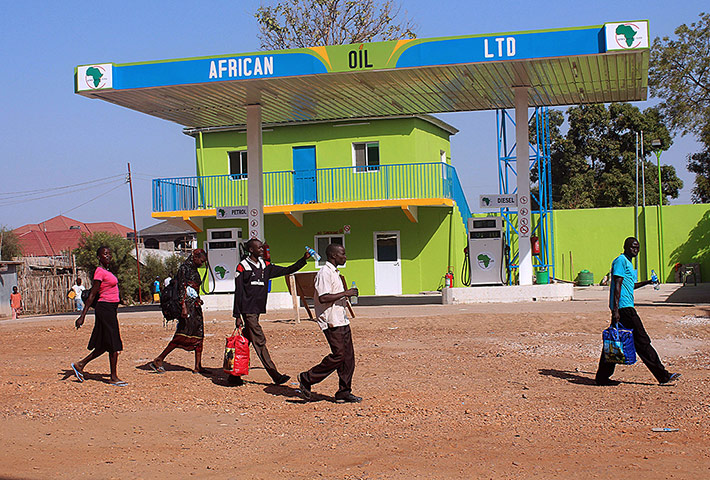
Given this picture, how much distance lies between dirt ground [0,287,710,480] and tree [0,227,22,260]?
144ft

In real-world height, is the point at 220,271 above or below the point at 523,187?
below

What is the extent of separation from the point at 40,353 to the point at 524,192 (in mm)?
12435

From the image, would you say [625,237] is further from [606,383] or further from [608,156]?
[606,383]

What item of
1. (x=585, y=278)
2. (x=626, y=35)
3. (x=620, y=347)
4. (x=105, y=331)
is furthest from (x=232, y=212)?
(x=620, y=347)

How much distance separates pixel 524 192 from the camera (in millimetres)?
20703

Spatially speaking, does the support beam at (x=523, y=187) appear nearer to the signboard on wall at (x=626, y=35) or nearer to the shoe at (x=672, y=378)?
the signboard on wall at (x=626, y=35)

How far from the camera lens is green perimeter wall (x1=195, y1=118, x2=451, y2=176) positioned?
2947 centimetres

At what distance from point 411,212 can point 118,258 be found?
890 inches

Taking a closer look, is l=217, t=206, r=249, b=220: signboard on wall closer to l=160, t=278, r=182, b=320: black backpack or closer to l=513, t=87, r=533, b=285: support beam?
l=513, t=87, r=533, b=285: support beam

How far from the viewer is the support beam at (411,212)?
1102 inches

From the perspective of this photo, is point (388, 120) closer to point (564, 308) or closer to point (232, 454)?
point (564, 308)

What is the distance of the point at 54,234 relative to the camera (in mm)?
69875

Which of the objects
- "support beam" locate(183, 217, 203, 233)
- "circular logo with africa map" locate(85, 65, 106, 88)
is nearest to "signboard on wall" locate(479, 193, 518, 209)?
"circular logo with africa map" locate(85, 65, 106, 88)

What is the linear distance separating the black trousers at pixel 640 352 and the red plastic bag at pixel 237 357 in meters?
4.18
